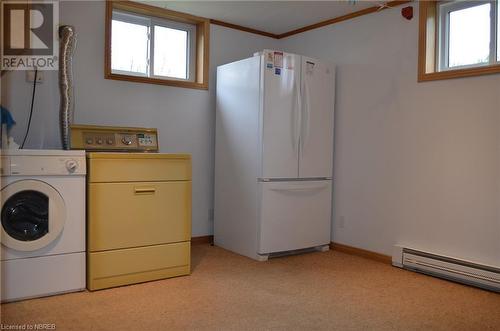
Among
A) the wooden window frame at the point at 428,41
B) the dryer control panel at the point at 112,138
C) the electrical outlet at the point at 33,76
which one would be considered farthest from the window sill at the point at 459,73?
the electrical outlet at the point at 33,76

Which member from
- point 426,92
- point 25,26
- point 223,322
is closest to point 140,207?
point 223,322

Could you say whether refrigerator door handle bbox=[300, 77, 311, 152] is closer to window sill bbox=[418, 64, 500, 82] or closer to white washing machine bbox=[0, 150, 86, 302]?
window sill bbox=[418, 64, 500, 82]

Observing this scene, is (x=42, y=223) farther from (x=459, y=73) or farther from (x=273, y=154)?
(x=459, y=73)

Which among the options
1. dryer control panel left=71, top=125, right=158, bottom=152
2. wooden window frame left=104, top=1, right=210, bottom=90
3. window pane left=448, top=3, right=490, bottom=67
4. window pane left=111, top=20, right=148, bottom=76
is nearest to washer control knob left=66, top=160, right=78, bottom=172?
dryer control panel left=71, top=125, right=158, bottom=152

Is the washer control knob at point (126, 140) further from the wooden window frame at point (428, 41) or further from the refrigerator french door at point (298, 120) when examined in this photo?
the wooden window frame at point (428, 41)

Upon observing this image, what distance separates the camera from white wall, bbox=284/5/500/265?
2.94m

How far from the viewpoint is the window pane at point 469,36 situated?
3055 millimetres

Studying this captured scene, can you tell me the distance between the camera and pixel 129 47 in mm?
3768

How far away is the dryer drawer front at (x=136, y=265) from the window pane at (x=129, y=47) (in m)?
1.69

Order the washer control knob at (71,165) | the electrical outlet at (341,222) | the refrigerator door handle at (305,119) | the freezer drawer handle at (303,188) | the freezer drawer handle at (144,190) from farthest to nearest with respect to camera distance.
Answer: the electrical outlet at (341,222) < the refrigerator door handle at (305,119) < the freezer drawer handle at (303,188) < the freezer drawer handle at (144,190) < the washer control knob at (71,165)

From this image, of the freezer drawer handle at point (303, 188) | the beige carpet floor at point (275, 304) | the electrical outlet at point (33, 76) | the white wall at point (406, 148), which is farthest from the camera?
the freezer drawer handle at point (303, 188)

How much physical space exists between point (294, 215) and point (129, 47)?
2053 millimetres

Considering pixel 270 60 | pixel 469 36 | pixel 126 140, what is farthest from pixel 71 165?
pixel 469 36

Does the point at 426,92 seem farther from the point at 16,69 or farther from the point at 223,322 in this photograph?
the point at 16,69
